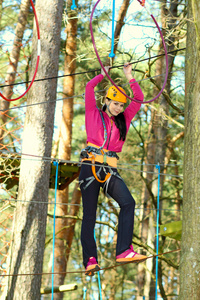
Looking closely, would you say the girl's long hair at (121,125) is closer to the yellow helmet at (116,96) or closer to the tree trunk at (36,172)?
the yellow helmet at (116,96)

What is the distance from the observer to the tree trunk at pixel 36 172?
14.9ft

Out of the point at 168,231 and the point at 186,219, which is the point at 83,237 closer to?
the point at 186,219

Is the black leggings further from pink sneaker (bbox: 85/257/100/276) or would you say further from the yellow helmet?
the yellow helmet

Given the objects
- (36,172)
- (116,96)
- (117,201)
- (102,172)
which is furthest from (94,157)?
(36,172)

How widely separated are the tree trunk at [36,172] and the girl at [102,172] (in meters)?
1.01

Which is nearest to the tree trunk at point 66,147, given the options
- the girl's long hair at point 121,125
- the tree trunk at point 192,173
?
the girl's long hair at point 121,125

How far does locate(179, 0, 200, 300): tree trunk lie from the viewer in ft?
9.21

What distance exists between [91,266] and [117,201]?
1.77ft

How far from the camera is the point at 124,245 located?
3441mm

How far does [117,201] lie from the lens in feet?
11.4

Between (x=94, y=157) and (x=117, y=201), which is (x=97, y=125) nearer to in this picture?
(x=94, y=157)

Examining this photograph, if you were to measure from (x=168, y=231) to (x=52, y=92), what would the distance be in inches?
93.0

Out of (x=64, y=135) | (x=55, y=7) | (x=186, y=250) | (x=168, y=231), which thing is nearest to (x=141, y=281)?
(x=64, y=135)

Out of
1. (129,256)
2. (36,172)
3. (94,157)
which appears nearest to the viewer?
(129,256)
